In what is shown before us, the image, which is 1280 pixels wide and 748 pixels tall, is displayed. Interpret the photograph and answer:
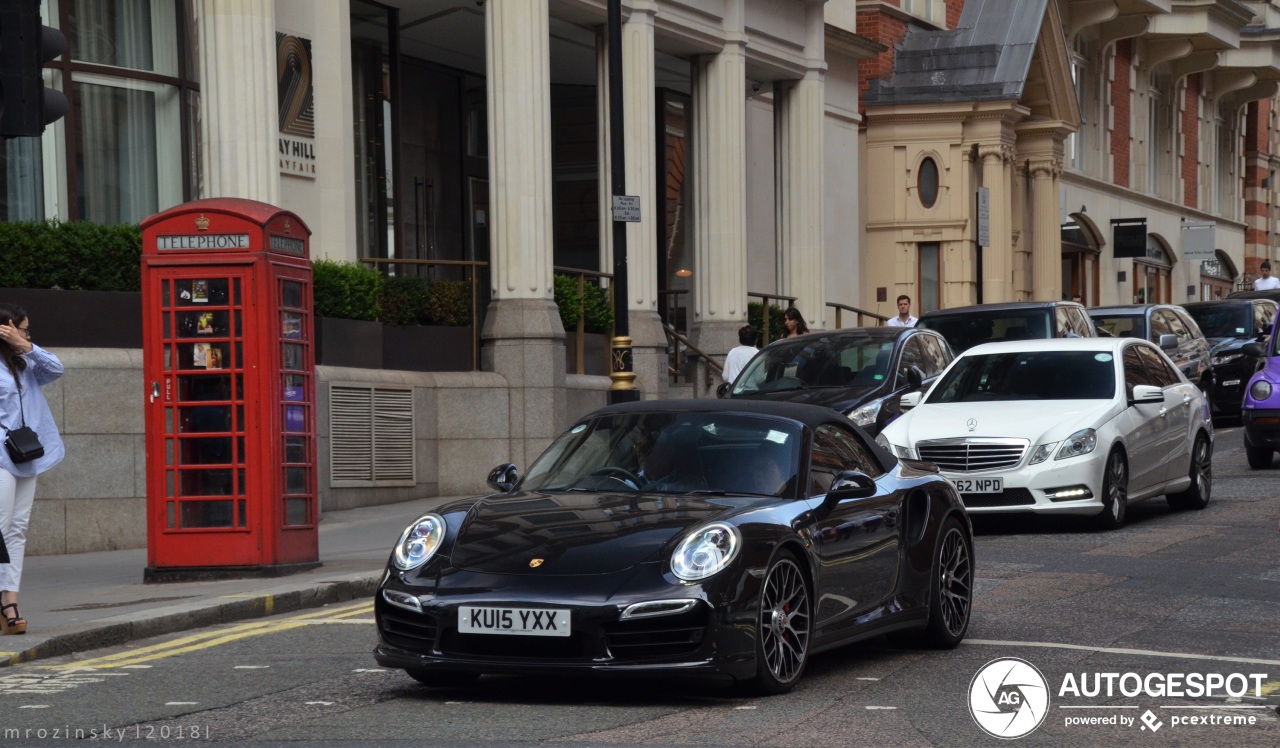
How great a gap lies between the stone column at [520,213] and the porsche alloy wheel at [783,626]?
12851 millimetres

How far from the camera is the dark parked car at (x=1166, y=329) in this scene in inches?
1006

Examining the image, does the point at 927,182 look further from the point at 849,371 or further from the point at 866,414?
the point at 866,414

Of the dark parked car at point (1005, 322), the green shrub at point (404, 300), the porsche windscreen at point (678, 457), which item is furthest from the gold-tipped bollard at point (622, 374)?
the porsche windscreen at point (678, 457)

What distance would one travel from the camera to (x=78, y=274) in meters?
16.1

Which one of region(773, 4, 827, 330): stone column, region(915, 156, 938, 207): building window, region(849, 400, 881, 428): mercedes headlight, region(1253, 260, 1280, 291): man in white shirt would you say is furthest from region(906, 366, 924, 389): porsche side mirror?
region(1253, 260, 1280, 291): man in white shirt

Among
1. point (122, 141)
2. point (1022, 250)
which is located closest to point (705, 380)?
point (122, 141)

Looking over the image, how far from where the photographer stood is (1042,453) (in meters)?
14.5

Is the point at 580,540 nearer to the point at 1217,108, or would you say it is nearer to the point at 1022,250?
the point at 1022,250

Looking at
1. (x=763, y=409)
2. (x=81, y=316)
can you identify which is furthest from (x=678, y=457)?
(x=81, y=316)

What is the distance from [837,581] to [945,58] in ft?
99.9

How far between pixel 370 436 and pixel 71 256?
161 inches

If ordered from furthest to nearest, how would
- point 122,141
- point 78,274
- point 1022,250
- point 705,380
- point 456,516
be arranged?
1. point 1022,250
2. point 705,380
3. point 122,141
4. point 78,274
5. point 456,516

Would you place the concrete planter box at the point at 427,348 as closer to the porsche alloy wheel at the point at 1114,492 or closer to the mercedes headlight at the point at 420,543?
the porsche alloy wheel at the point at 1114,492

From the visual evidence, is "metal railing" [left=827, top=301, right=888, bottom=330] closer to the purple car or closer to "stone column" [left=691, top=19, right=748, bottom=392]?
"stone column" [left=691, top=19, right=748, bottom=392]
